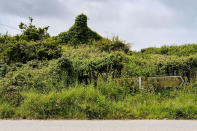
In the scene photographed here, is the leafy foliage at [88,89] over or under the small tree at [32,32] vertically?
under

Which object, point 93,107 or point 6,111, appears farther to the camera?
point 6,111

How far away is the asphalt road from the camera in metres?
4.55

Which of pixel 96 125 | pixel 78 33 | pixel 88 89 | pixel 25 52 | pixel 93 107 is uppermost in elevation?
pixel 78 33

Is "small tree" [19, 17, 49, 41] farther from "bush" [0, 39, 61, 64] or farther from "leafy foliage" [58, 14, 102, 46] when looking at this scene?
"leafy foliage" [58, 14, 102, 46]

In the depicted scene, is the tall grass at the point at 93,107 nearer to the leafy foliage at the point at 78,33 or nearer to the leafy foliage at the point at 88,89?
the leafy foliage at the point at 88,89

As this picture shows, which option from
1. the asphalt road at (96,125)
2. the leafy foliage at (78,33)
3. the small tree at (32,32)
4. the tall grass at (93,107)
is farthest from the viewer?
the leafy foliage at (78,33)

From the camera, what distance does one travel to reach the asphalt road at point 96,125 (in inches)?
179

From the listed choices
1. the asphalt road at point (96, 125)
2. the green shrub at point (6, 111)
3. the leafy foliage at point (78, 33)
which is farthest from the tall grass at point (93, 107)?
the leafy foliage at point (78, 33)

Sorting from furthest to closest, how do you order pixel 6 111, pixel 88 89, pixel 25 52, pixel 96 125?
pixel 25 52 < pixel 88 89 < pixel 6 111 < pixel 96 125

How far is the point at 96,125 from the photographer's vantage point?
4.80 metres

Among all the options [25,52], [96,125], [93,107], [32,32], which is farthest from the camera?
[32,32]

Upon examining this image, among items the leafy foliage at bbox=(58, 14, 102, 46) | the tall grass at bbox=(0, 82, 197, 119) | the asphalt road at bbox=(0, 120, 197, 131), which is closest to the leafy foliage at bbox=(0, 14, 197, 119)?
the tall grass at bbox=(0, 82, 197, 119)

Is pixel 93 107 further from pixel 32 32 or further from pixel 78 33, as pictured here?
pixel 78 33

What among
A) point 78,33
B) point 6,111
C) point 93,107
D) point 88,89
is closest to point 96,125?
point 93,107
